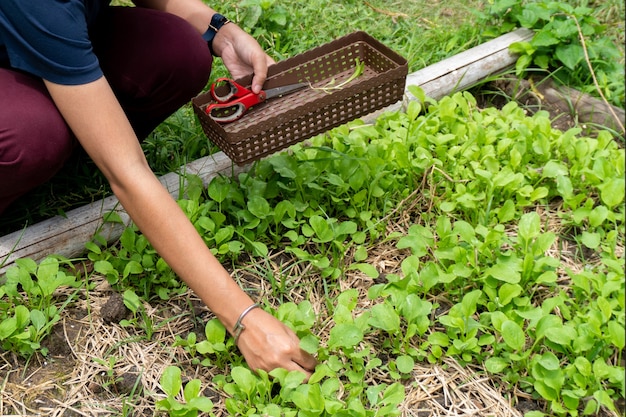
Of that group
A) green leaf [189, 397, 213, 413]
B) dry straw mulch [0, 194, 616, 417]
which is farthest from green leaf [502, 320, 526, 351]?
green leaf [189, 397, 213, 413]

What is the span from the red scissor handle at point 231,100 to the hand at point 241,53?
33 millimetres

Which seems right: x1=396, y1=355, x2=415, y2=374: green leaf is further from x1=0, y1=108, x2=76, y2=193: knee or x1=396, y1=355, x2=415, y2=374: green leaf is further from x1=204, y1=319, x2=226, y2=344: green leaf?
x1=0, y1=108, x2=76, y2=193: knee

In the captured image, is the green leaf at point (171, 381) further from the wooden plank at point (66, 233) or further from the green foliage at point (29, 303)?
the wooden plank at point (66, 233)

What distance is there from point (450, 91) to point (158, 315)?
4.95ft

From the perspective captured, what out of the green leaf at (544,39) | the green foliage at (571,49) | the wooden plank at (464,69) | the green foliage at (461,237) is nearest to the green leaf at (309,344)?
the green foliage at (461,237)

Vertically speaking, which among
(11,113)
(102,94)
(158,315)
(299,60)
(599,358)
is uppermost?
(102,94)

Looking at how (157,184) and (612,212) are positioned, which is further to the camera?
(612,212)

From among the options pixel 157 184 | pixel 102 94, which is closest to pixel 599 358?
pixel 157 184

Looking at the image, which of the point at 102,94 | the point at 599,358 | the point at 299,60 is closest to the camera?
the point at 102,94

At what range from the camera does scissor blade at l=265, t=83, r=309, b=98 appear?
2.52 meters

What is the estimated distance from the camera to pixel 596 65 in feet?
10.4

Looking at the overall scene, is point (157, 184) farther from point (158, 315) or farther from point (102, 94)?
point (158, 315)

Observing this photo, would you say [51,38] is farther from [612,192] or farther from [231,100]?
[612,192]

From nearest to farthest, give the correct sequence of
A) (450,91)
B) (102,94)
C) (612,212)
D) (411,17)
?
1. (102,94)
2. (612,212)
3. (450,91)
4. (411,17)
